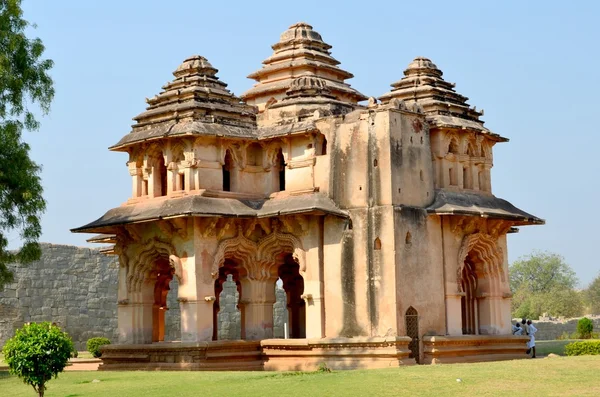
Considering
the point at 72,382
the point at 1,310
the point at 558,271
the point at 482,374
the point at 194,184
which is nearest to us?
the point at 482,374

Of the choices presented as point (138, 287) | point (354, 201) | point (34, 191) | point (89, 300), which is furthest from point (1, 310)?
point (354, 201)

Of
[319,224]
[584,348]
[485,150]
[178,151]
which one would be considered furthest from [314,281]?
[584,348]

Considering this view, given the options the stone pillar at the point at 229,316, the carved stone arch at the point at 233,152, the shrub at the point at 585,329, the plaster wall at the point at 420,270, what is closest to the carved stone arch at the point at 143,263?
the carved stone arch at the point at 233,152

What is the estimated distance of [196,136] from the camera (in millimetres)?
23578

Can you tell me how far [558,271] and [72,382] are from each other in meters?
56.1

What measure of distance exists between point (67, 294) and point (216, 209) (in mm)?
11542

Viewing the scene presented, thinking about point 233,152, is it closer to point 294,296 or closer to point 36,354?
point 294,296

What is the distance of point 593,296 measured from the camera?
7281cm

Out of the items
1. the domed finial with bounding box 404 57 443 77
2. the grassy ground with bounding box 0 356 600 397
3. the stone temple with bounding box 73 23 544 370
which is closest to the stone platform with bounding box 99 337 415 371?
→ the stone temple with bounding box 73 23 544 370

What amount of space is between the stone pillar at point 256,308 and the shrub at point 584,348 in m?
6.90

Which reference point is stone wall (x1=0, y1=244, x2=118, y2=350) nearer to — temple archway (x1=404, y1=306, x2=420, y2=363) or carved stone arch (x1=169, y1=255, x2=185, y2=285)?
carved stone arch (x1=169, y1=255, x2=185, y2=285)

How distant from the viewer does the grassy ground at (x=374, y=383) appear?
53.9ft

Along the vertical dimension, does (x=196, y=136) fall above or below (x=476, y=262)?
above

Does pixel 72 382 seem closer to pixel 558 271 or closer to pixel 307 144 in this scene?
pixel 307 144
